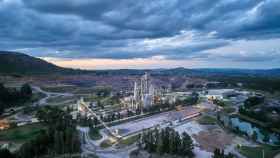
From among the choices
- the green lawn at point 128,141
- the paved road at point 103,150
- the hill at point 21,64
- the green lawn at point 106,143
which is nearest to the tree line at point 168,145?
the paved road at point 103,150

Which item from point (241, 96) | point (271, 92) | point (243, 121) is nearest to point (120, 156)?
point (243, 121)

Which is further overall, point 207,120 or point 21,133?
point 207,120

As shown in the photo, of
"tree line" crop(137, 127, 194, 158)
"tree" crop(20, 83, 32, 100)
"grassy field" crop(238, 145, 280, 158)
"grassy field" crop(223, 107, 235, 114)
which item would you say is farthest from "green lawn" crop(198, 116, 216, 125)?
"tree" crop(20, 83, 32, 100)

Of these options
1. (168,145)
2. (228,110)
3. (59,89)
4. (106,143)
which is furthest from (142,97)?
(59,89)

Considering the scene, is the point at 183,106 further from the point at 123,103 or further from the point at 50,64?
the point at 50,64

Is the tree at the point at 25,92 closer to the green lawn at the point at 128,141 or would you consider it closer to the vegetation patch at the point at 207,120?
the green lawn at the point at 128,141

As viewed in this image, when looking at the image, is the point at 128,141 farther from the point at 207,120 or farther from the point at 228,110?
→ the point at 228,110
